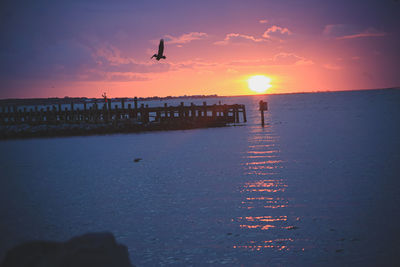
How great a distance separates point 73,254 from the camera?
3857 mm

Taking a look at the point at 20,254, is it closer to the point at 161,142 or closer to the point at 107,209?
the point at 107,209

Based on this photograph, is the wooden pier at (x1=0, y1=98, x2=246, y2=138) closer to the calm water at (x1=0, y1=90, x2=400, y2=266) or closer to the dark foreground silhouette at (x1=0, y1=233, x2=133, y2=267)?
the calm water at (x1=0, y1=90, x2=400, y2=266)

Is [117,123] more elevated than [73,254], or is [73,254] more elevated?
[117,123]

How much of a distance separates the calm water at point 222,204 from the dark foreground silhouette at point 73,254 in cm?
250

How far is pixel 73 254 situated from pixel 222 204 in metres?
6.16

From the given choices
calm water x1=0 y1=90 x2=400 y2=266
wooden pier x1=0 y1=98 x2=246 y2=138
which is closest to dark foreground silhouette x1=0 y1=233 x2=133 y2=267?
calm water x1=0 y1=90 x2=400 y2=266

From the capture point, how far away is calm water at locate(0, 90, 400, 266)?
22.1 feet

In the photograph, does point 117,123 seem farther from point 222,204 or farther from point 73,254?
point 73,254

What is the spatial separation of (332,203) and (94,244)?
713 cm

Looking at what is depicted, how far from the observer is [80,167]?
17.0m

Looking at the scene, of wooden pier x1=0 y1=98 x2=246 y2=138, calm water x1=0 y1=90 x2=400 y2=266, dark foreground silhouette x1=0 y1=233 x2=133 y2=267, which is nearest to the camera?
dark foreground silhouette x1=0 y1=233 x2=133 y2=267

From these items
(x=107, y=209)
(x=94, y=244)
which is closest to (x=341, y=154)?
(x=107, y=209)

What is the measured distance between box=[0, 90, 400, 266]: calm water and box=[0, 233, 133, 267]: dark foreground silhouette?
250 centimetres

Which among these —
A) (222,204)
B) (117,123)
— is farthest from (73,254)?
(117,123)
